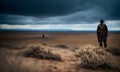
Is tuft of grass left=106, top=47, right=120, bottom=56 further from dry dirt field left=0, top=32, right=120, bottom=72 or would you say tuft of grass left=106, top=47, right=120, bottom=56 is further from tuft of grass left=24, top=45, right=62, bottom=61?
tuft of grass left=24, top=45, right=62, bottom=61

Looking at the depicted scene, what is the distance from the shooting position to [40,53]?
13.8 ft

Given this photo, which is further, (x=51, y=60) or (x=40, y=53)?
(x=40, y=53)

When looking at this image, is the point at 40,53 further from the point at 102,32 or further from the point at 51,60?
the point at 102,32

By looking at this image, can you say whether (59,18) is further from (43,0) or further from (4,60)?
(4,60)

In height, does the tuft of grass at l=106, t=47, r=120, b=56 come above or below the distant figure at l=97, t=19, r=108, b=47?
below

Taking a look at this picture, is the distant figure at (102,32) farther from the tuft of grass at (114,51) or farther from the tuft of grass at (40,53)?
the tuft of grass at (40,53)

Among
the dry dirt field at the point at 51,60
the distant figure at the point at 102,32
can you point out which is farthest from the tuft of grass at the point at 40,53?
the distant figure at the point at 102,32

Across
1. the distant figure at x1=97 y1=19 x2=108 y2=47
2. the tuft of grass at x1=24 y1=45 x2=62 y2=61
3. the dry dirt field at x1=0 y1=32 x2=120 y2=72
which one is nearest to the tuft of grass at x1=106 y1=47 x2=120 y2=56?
the dry dirt field at x1=0 y1=32 x2=120 y2=72

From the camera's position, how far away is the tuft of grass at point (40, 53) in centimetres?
417

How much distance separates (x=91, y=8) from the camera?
4.23m

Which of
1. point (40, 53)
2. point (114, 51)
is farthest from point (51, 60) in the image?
point (114, 51)

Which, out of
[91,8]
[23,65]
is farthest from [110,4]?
[23,65]

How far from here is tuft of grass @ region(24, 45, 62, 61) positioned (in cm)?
417

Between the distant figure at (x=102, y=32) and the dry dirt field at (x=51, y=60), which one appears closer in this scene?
the dry dirt field at (x=51, y=60)
